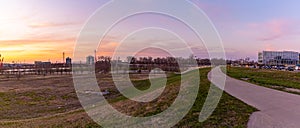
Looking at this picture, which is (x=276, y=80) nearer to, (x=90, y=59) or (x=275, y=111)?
(x=275, y=111)

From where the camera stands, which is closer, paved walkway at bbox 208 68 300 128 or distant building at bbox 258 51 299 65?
paved walkway at bbox 208 68 300 128

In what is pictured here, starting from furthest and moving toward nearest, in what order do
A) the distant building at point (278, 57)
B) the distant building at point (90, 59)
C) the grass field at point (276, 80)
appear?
the distant building at point (278, 57) → the distant building at point (90, 59) → the grass field at point (276, 80)

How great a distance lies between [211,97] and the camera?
1231 centimetres

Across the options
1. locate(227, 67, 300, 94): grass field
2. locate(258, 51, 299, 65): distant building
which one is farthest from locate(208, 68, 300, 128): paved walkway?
locate(258, 51, 299, 65): distant building

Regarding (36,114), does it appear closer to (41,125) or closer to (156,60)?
(41,125)

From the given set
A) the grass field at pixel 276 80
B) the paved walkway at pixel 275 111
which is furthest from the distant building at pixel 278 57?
the paved walkway at pixel 275 111

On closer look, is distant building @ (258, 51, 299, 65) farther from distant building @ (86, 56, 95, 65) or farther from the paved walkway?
the paved walkway

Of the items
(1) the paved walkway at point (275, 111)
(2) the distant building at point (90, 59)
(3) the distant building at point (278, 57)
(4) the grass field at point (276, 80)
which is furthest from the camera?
(3) the distant building at point (278, 57)

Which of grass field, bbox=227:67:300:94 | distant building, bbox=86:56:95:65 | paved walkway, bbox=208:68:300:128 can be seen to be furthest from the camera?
distant building, bbox=86:56:95:65

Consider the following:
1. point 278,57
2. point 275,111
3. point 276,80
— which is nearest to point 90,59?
point 276,80

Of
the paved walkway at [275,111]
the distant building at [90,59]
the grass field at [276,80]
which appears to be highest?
the distant building at [90,59]

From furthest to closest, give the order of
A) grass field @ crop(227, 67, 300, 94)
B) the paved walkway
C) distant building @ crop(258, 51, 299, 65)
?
distant building @ crop(258, 51, 299, 65)
grass field @ crop(227, 67, 300, 94)
the paved walkway

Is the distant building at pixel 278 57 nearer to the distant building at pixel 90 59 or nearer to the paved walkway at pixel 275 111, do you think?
the distant building at pixel 90 59

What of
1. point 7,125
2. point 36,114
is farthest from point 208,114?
point 36,114
